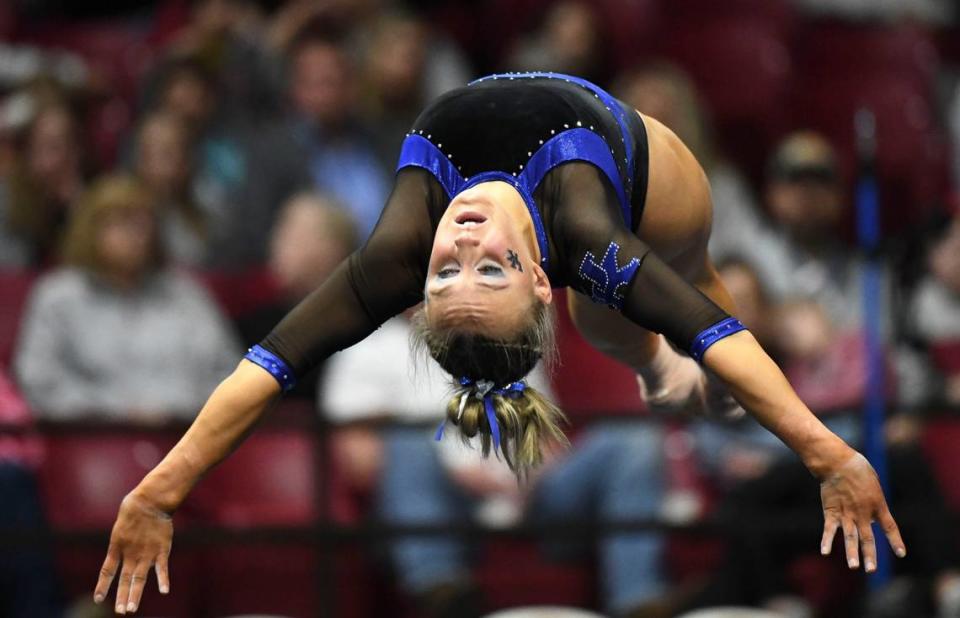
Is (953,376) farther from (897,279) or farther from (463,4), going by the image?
(463,4)

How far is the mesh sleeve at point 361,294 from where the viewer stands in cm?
331

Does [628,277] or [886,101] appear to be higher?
[886,101]

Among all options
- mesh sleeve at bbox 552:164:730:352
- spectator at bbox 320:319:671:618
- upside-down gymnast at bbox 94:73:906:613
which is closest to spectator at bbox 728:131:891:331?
spectator at bbox 320:319:671:618

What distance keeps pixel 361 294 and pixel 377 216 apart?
2733 mm

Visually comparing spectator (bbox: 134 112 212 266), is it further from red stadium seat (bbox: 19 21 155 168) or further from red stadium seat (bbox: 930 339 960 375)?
red stadium seat (bbox: 930 339 960 375)

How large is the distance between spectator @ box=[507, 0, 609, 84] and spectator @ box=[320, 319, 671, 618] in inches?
69.9

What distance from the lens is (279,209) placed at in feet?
19.5

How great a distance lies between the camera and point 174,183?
5941 mm

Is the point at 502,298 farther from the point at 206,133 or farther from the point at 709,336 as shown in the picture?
the point at 206,133

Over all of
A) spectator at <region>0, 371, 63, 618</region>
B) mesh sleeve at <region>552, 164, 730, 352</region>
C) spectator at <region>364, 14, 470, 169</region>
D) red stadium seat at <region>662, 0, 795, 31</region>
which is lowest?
spectator at <region>0, 371, 63, 618</region>

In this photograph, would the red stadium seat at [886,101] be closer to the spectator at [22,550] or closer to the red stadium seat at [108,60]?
the red stadium seat at [108,60]

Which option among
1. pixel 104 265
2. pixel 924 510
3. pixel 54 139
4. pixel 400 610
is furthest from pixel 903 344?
pixel 54 139

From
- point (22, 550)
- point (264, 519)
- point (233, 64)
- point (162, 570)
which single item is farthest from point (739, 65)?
point (162, 570)

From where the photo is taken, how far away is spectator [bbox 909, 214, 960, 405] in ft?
17.8
